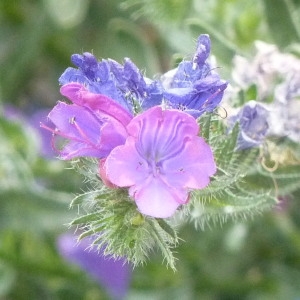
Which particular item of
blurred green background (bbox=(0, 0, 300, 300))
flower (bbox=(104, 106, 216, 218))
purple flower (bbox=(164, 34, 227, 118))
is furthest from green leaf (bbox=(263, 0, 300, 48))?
flower (bbox=(104, 106, 216, 218))

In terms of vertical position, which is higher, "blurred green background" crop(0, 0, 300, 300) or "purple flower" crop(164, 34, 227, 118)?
"purple flower" crop(164, 34, 227, 118)

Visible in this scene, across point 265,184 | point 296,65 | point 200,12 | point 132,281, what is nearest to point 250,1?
point 200,12

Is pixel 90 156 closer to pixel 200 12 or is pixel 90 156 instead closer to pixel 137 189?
pixel 137 189

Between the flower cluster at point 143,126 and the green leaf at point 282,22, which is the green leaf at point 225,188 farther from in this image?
the green leaf at point 282,22

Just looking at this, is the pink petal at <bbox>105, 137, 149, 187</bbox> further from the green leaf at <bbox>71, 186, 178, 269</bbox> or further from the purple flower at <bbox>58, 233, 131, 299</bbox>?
the purple flower at <bbox>58, 233, 131, 299</bbox>

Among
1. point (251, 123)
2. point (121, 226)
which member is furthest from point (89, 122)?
point (251, 123)

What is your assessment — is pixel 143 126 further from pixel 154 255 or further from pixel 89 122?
pixel 154 255

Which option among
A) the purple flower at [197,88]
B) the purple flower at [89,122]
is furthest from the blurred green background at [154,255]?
the purple flower at [89,122]
